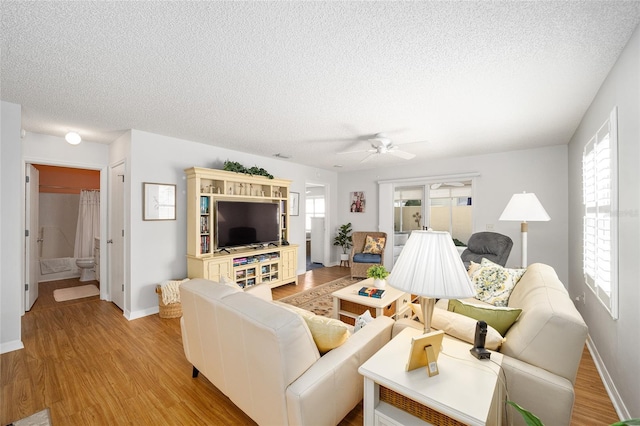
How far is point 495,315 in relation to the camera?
1.62 meters

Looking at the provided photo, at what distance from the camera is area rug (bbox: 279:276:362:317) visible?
3.68 metres

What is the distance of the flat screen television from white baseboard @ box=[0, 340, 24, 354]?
2.13 m

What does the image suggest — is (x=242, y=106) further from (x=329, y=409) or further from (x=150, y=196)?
(x=329, y=409)

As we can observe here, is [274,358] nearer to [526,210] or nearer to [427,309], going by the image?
[427,309]

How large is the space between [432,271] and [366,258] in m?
4.32

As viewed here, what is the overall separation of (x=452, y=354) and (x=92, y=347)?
329 cm

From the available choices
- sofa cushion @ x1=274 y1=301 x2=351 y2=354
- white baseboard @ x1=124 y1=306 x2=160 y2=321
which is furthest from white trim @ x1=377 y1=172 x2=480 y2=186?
white baseboard @ x1=124 y1=306 x2=160 y2=321

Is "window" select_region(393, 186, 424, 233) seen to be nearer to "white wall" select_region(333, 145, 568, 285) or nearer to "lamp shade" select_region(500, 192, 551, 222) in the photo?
"white wall" select_region(333, 145, 568, 285)

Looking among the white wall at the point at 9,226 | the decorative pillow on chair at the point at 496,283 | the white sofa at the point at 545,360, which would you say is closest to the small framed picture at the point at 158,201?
the white wall at the point at 9,226

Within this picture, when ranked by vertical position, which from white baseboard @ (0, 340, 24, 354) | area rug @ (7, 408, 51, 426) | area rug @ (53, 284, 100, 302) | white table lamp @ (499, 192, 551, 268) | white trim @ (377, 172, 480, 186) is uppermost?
white trim @ (377, 172, 480, 186)

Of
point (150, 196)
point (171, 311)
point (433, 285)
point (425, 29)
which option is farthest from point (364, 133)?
point (171, 311)

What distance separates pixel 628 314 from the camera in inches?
65.2

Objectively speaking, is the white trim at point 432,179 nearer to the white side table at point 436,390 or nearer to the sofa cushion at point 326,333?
the white side table at point 436,390

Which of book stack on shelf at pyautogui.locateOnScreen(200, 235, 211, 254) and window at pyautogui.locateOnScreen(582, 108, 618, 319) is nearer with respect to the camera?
window at pyautogui.locateOnScreen(582, 108, 618, 319)
